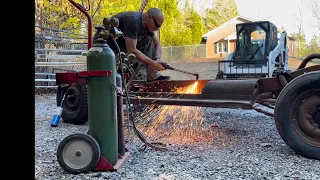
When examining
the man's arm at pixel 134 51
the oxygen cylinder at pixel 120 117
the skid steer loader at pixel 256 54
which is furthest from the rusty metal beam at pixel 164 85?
the skid steer loader at pixel 256 54

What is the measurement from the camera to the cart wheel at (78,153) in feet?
9.14

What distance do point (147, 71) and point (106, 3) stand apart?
505 inches

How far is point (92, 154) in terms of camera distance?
279 centimetres

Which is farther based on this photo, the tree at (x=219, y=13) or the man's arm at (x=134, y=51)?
the tree at (x=219, y=13)

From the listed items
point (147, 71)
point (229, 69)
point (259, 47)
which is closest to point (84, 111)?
point (147, 71)

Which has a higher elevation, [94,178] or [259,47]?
[259,47]

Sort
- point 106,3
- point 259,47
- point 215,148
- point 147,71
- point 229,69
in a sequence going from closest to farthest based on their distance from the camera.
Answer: point 215,148, point 147,71, point 229,69, point 259,47, point 106,3

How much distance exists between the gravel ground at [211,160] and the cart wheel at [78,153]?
0.23 ft

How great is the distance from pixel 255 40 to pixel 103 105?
9.97 meters

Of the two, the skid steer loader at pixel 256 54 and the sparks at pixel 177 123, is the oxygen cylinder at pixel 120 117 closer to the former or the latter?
the sparks at pixel 177 123

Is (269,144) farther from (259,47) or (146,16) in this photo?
(259,47)

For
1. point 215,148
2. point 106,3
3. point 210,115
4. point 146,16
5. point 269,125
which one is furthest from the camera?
point 106,3

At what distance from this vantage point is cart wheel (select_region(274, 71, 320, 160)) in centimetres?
326

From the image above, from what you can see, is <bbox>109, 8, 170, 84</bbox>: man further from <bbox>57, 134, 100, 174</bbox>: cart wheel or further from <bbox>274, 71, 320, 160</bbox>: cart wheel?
<bbox>57, 134, 100, 174</bbox>: cart wheel
